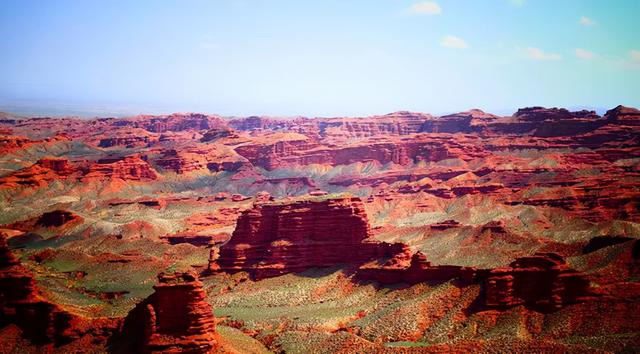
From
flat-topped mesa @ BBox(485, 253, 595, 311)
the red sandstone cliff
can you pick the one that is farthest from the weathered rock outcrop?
flat-topped mesa @ BBox(485, 253, 595, 311)

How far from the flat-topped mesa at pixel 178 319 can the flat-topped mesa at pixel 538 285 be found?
27742 mm

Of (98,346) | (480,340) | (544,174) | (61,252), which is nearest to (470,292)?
(480,340)

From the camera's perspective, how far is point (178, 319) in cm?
6072

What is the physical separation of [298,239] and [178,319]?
47.0 m

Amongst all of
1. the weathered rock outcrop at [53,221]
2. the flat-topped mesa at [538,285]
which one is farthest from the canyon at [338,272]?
the weathered rock outcrop at [53,221]

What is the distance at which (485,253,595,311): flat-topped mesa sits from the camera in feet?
234

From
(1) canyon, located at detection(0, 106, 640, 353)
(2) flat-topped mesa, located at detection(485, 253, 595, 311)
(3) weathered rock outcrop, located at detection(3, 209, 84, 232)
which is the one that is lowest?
(3) weathered rock outcrop, located at detection(3, 209, 84, 232)

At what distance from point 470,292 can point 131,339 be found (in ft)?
111

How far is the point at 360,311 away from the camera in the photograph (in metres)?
86.3

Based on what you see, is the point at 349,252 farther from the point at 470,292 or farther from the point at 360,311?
the point at 470,292

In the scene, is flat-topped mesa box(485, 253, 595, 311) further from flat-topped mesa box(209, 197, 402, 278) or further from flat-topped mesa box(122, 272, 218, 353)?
flat-topped mesa box(122, 272, 218, 353)

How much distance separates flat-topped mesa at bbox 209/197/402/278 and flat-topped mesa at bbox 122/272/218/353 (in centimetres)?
4239

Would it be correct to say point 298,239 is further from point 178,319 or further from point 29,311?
point 178,319

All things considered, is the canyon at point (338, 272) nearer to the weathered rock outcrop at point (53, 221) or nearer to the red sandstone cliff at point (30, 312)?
the red sandstone cliff at point (30, 312)
